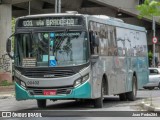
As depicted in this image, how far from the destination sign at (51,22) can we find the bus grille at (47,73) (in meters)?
1.68

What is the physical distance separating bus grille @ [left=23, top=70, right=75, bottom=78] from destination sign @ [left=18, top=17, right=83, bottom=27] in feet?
5.51

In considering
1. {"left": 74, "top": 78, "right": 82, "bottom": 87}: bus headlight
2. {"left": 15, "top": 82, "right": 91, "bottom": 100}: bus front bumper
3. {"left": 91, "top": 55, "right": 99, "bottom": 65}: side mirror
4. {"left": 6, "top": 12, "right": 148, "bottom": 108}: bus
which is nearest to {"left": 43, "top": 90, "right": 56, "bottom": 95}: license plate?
{"left": 6, "top": 12, "right": 148, "bottom": 108}: bus

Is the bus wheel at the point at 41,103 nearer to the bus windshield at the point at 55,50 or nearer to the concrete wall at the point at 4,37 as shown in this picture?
the bus windshield at the point at 55,50

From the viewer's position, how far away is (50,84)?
19.8 meters

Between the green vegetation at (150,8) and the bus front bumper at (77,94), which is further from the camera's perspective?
the bus front bumper at (77,94)

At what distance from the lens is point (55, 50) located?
20.0 metres

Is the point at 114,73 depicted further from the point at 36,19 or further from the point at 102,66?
the point at 36,19

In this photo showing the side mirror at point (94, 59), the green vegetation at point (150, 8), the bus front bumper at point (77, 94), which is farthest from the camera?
the side mirror at point (94, 59)

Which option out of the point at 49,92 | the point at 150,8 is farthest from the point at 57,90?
the point at 150,8

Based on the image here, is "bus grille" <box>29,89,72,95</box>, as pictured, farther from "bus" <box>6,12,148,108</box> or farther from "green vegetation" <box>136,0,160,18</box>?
"green vegetation" <box>136,0,160,18</box>

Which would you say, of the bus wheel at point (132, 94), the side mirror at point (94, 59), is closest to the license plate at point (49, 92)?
the side mirror at point (94, 59)

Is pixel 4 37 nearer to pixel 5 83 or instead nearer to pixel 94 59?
pixel 5 83

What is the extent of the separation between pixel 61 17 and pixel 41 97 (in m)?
2.92

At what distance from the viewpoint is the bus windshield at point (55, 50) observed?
65.4 ft
